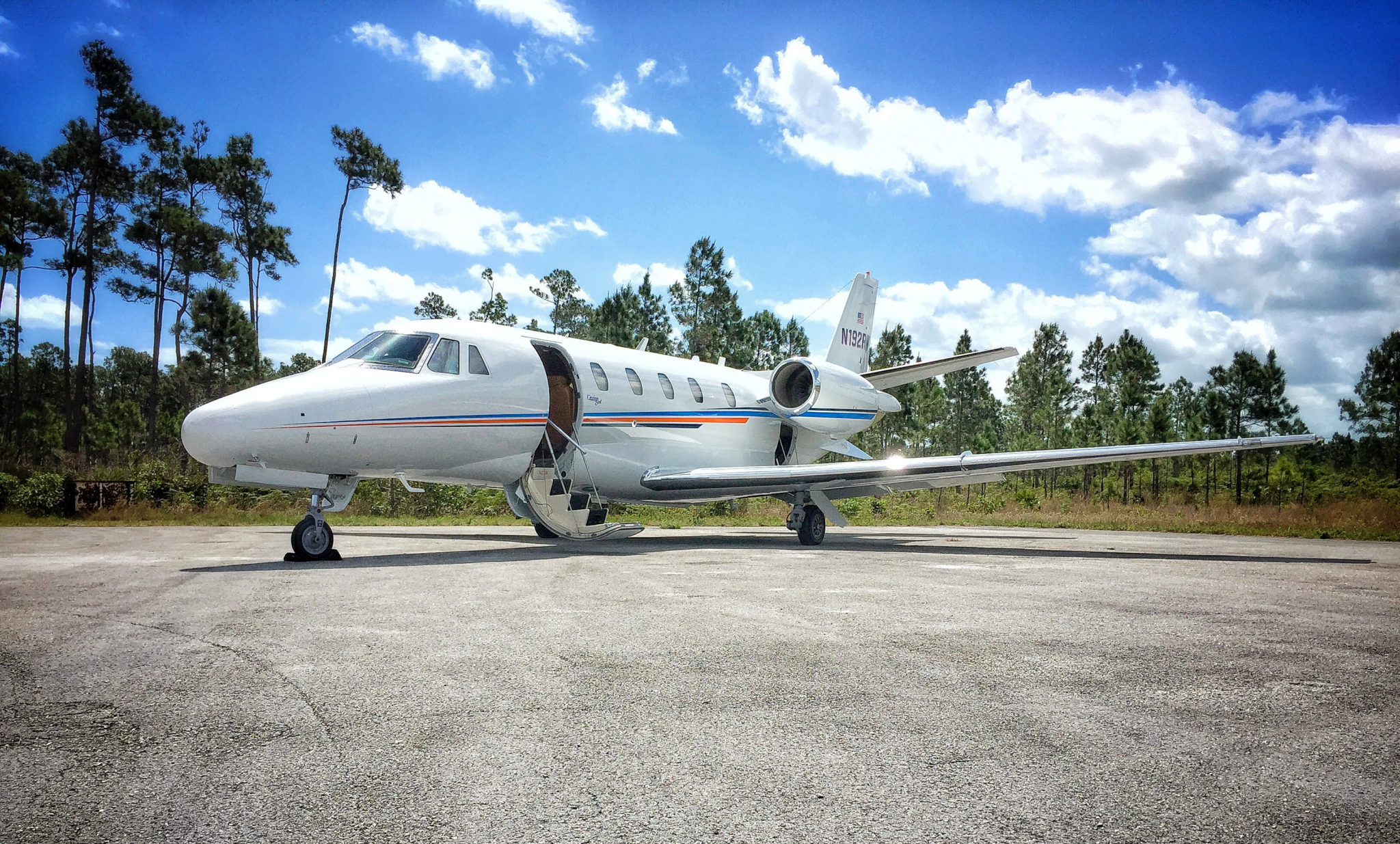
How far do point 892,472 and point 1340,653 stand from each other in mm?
8299

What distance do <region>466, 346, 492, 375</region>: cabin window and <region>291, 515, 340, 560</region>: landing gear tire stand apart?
8.72ft

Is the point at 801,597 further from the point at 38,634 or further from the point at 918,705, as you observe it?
the point at 38,634

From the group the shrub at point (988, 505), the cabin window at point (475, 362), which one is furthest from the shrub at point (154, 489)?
the shrub at point (988, 505)

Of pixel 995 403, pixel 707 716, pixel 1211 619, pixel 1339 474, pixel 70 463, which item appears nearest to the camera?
pixel 707 716

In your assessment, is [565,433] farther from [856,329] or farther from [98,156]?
Result: [98,156]

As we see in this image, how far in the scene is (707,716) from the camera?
323 centimetres

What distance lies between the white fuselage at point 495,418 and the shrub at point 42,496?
493 inches

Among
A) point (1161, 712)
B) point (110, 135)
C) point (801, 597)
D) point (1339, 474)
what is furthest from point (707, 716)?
point (1339, 474)

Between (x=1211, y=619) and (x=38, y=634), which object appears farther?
(x=1211, y=619)

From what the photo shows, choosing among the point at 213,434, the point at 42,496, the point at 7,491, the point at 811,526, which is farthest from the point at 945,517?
the point at 7,491

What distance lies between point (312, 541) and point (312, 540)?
15 millimetres

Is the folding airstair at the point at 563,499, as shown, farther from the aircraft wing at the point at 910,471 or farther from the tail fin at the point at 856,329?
the tail fin at the point at 856,329

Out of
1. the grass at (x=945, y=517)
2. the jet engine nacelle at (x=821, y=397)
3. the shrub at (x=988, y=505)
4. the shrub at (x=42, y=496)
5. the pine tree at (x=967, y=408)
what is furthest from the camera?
the pine tree at (x=967, y=408)

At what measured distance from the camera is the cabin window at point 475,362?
36.0 ft
